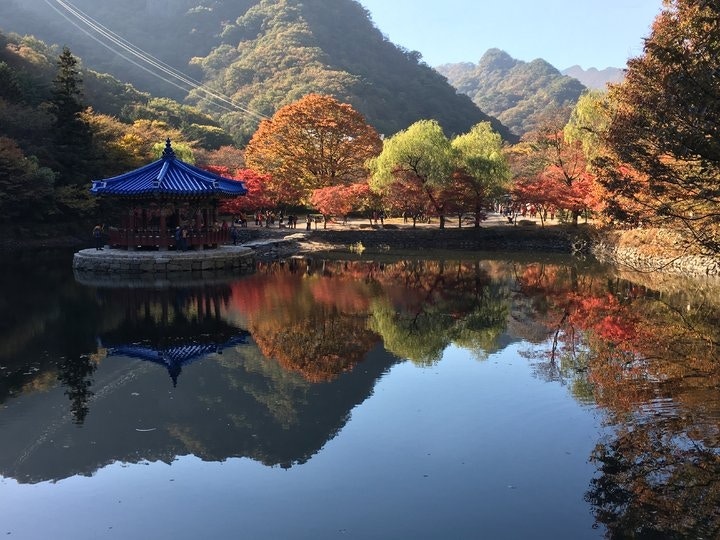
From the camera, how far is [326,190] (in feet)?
128

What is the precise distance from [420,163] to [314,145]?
41.2 ft

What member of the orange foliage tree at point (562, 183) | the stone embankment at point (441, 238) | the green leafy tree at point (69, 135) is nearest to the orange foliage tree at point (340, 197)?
the stone embankment at point (441, 238)

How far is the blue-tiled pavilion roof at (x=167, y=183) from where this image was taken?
1035 inches

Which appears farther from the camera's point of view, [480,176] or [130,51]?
[130,51]

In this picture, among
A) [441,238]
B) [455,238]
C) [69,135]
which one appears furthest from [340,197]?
[69,135]

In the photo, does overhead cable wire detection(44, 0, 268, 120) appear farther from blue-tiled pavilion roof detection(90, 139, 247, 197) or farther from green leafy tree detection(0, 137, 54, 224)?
blue-tiled pavilion roof detection(90, 139, 247, 197)

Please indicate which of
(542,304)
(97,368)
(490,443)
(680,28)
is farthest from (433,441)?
(542,304)

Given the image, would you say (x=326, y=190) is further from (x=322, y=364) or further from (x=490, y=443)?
(x=490, y=443)

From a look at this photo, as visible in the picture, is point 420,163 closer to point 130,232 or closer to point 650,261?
point 650,261

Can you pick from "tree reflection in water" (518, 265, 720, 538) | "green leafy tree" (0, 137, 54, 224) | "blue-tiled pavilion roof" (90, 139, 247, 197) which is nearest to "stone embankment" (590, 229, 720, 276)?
"tree reflection in water" (518, 265, 720, 538)

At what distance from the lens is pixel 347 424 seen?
9.24 metres

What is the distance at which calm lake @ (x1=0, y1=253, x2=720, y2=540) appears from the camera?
6574 mm

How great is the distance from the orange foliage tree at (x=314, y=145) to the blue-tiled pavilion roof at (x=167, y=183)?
17.0 meters

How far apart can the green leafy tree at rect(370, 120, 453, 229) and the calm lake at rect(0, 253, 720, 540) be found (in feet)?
66.6
